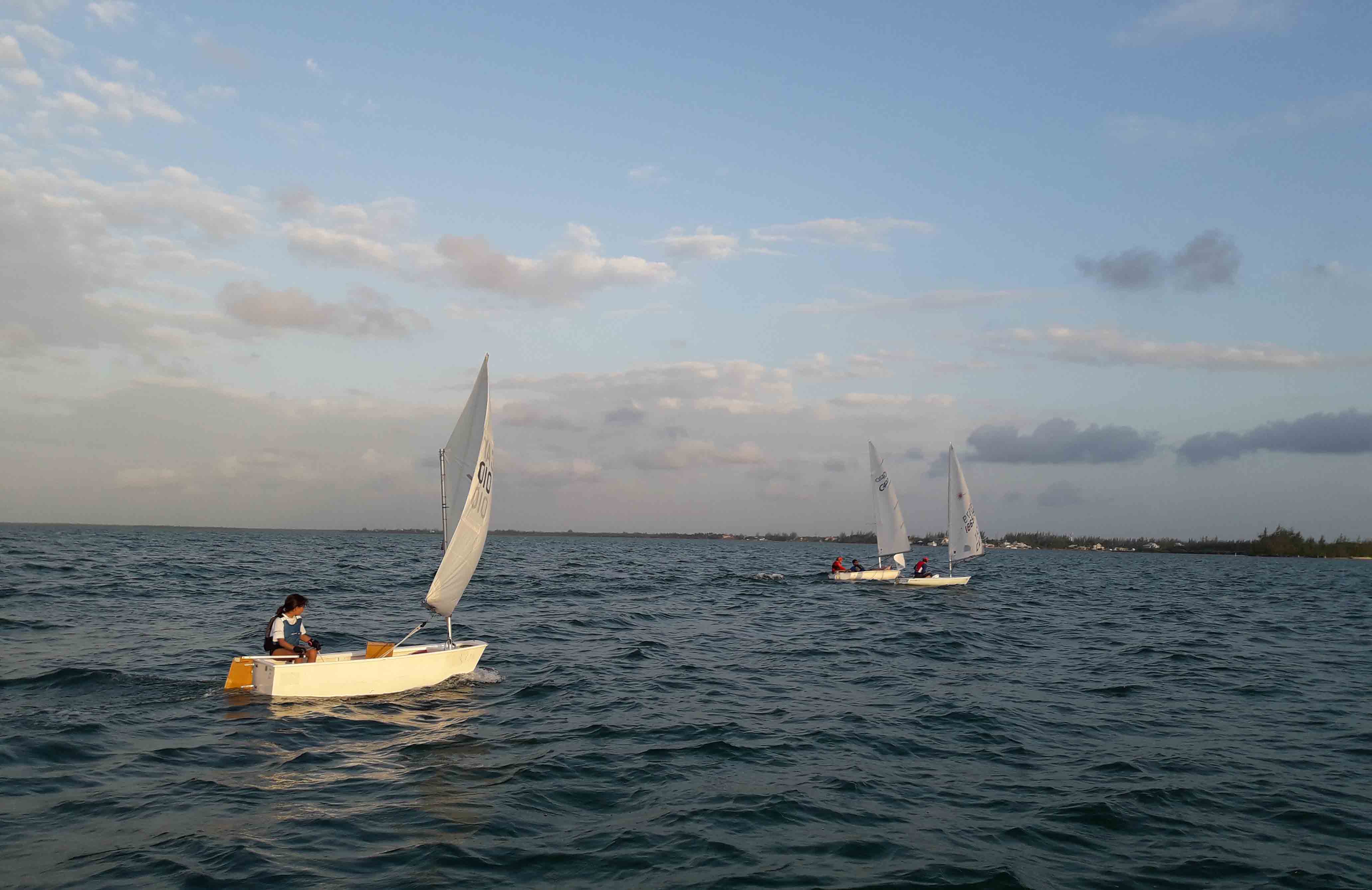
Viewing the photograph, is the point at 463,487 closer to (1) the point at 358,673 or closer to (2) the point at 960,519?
(1) the point at 358,673

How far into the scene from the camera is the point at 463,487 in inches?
711

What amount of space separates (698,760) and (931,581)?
37.0 meters

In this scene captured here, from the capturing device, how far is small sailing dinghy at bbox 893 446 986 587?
5006cm

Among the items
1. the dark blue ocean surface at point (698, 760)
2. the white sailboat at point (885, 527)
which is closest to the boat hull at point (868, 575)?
the white sailboat at point (885, 527)

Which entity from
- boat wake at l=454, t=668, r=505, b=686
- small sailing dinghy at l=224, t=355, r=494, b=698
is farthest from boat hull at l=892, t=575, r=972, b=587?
small sailing dinghy at l=224, t=355, r=494, b=698

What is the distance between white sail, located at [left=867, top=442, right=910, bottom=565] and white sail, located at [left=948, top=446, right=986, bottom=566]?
2.80 meters

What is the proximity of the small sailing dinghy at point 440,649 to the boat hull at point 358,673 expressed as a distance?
15 millimetres

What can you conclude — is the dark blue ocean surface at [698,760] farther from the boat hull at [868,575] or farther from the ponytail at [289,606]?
the boat hull at [868,575]

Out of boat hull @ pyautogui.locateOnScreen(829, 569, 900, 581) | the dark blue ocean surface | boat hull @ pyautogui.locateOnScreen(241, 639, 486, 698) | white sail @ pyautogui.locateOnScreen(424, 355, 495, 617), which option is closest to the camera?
the dark blue ocean surface

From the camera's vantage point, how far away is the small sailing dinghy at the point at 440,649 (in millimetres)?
16672

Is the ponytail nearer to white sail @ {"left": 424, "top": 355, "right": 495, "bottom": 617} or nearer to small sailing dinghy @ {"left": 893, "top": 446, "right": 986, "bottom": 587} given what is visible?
white sail @ {"left": 424, "top": 355, "right": 495, "bottom": 617}

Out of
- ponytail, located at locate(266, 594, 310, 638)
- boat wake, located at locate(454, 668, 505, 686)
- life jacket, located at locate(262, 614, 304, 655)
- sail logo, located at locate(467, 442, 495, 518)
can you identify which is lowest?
boat wake, located at locate(454, 668, 505, 686)

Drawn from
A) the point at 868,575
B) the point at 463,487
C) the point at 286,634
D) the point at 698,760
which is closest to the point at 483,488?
the point at 463,487

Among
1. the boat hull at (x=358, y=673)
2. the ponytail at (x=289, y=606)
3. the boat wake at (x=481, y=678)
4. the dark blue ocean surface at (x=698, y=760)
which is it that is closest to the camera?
the dark blue ocean surface at (x=698, y=760)
